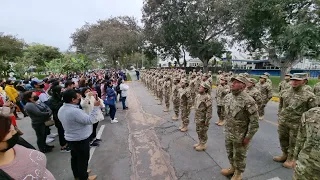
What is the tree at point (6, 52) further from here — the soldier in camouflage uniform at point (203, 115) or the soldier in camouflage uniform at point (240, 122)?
the soldier in camouflage uniform at point (240, 122)

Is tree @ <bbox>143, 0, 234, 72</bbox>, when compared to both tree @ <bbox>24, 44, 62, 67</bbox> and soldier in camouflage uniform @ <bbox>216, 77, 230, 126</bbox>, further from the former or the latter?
tree @ <bbox>24, 44, 62, 67</bbox>

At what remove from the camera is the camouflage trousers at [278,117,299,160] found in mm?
3902

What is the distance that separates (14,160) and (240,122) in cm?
314

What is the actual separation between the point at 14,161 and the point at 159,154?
11.6 feet

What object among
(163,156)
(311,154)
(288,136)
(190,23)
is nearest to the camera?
(311,154)

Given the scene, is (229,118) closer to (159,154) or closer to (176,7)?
(159,154)

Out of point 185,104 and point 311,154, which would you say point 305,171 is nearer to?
point 311,154

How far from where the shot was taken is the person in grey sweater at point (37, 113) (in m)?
4.42

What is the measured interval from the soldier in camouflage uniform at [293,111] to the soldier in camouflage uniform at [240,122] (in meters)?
Answer: 1.26

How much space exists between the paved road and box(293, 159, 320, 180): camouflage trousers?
1556 millimetres

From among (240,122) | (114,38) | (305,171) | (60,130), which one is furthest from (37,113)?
(114,38)

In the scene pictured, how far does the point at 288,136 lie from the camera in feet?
13.4

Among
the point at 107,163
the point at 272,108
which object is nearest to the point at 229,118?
the point at 107,163

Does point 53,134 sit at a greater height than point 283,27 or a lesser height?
lesser
